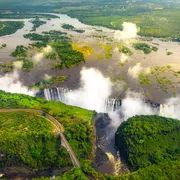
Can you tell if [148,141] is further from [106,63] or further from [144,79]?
[106,63]

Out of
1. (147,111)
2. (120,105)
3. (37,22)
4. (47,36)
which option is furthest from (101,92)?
(37,22)

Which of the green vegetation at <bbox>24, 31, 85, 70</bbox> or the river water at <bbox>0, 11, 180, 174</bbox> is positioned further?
the green vegetation at <bbox>24, 31, 85, 70</bbox>

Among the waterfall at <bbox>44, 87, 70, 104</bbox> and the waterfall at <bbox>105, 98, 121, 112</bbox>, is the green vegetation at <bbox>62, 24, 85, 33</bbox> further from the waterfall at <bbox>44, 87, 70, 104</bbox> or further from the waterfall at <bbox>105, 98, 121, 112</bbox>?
the waterfall at <bbox>105, 98, 121, 112</bbox>

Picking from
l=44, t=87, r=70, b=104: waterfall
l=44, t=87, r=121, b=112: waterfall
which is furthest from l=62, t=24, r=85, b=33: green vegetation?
l=44, t=87, r=121, b=112: waterfall

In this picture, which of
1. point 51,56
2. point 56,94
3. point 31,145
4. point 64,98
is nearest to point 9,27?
point 51,56

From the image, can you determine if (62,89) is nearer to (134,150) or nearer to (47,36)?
(134,150)
